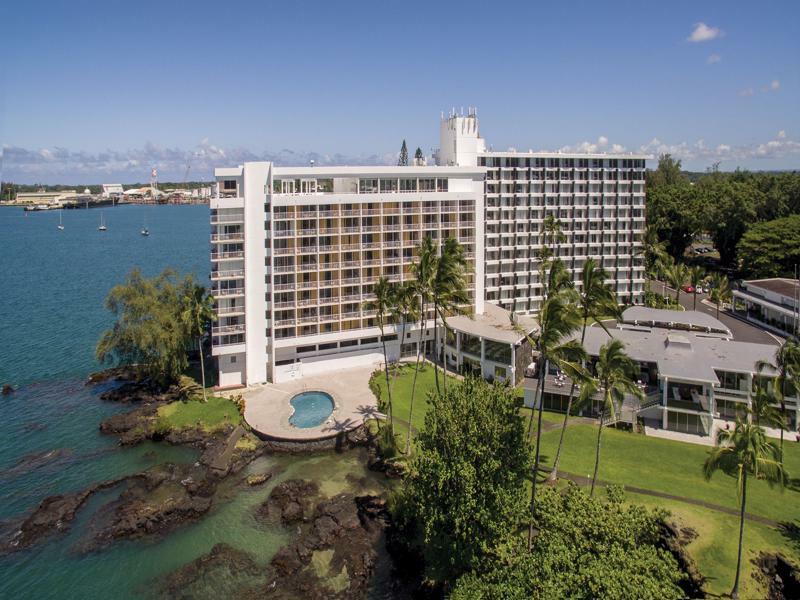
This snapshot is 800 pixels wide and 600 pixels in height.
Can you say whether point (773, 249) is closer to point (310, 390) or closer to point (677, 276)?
point (677, 276)

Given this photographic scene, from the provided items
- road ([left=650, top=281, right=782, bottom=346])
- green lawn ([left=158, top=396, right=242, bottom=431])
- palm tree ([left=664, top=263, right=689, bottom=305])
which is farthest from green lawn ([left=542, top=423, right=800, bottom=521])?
palm tree ([left=664, top=263, right=689, bottom=305])

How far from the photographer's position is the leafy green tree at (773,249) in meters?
92.4

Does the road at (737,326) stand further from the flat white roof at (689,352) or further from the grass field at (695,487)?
the grass field at (695,487)

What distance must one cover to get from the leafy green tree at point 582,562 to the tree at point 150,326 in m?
42.0

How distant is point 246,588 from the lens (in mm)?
35062

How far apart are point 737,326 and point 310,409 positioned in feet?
199

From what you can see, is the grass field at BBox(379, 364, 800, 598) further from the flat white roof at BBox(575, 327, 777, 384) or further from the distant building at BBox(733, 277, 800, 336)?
the distant building at BBox(733, 277, 800, 336)

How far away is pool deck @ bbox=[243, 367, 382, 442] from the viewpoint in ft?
173

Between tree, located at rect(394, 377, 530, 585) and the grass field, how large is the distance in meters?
12.3

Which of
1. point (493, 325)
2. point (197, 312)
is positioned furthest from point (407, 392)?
point (197, 312)

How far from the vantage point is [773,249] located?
93.9 m

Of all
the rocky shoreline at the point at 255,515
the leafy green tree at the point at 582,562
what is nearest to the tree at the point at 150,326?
the rocky shoreline at the point at 255,515

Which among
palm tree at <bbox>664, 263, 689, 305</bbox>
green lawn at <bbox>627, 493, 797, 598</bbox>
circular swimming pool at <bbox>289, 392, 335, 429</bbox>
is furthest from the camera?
palm tree at <bbox>664, 263, 689, 305</bbox>

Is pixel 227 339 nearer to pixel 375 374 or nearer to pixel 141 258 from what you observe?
pixel 375 374
